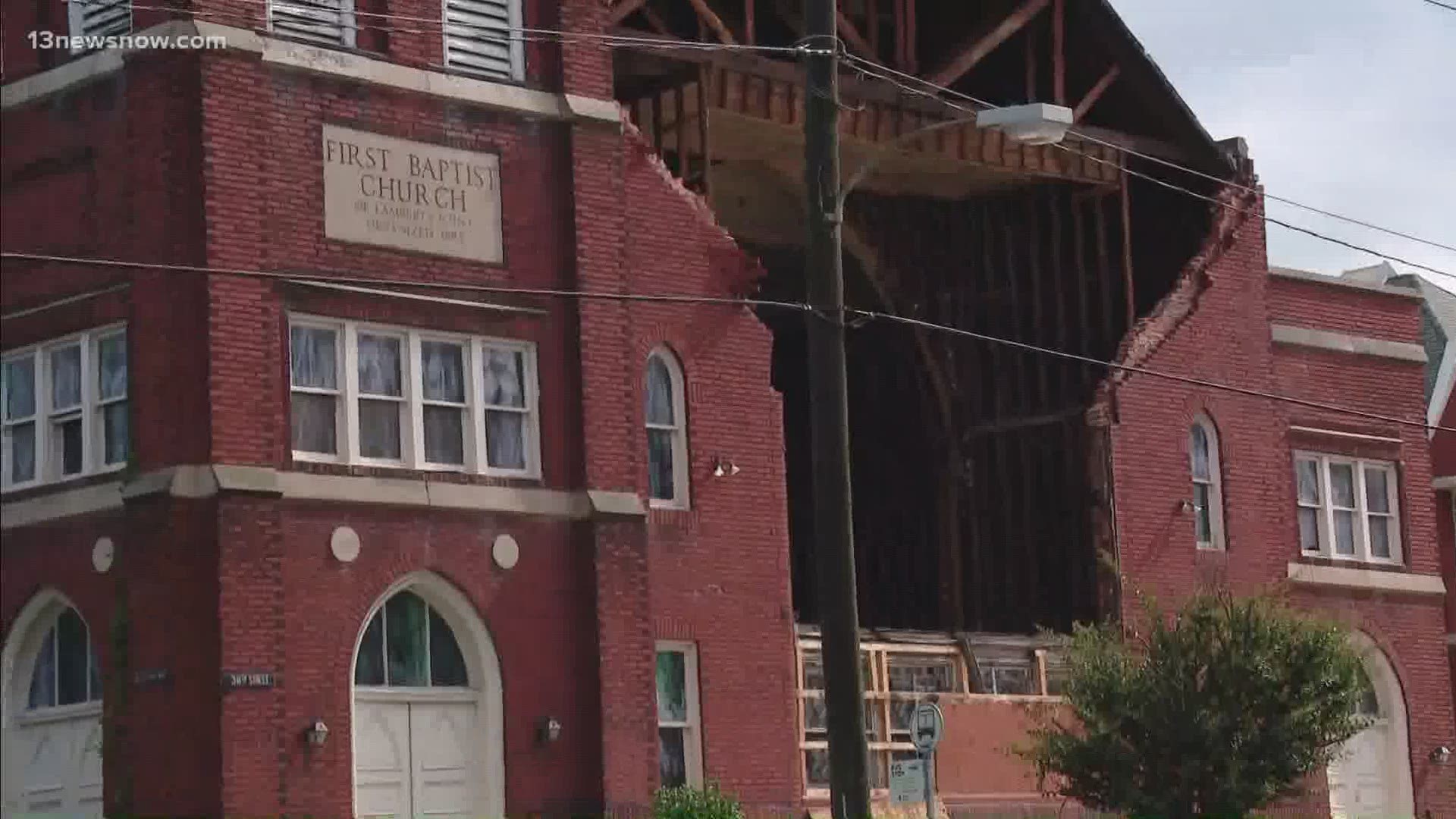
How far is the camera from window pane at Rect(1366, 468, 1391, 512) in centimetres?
3875

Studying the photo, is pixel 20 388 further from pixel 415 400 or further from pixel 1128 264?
pixel 1128 264

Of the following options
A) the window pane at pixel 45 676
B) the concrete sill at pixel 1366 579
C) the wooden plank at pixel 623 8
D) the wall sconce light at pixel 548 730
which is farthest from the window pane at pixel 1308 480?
the window pane at pixel 45 676

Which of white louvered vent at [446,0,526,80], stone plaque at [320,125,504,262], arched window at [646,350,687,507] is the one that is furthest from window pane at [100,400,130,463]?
arched window at [646,350,687,507]

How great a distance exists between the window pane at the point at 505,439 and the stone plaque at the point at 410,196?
65.9 inches

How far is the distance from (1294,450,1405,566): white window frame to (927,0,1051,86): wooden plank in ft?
24.8

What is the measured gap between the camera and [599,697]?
27250 mm

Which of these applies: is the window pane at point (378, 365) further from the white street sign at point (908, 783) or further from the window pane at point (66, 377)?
the white street sign at point (908, 783)

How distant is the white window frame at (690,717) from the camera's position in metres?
28.7

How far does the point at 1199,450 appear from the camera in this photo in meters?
36.5

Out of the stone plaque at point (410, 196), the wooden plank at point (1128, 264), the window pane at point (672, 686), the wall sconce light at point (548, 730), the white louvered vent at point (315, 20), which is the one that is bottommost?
the wall sconce light at point (548, 730)

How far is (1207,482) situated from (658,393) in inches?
409

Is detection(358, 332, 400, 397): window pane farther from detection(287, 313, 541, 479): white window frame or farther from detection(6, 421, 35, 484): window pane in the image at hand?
detection(6, 421, 35, 484): window pane

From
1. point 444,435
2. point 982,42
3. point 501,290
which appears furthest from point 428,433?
point 982,42

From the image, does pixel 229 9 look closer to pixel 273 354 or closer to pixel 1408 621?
pixel 273 354
